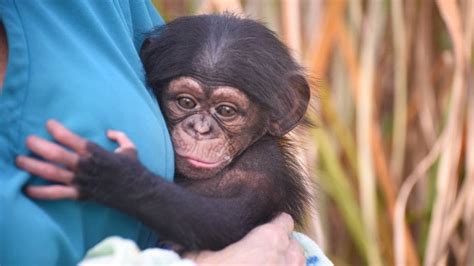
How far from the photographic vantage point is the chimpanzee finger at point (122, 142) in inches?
69.8

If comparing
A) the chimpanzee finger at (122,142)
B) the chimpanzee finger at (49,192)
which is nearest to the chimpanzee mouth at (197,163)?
the chimpanzee finger at (122,142)

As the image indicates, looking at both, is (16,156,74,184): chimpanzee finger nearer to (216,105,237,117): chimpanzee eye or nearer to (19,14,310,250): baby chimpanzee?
(19,14,310,250): baby chimpanzee

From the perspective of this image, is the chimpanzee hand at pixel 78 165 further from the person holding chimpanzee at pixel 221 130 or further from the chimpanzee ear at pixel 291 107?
the chimpanzee ear at pixel 291 107

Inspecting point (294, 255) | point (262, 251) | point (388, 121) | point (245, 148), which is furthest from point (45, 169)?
point (388, 121)

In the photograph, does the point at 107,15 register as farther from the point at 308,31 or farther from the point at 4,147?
the point at 308,31

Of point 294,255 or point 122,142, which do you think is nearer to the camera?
point 122,142

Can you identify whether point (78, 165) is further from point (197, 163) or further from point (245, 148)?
point (245, 148)

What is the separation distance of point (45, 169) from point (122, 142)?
0.16 meters

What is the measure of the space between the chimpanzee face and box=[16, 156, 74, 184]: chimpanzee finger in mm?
547

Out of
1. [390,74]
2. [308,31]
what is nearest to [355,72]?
[308,31]

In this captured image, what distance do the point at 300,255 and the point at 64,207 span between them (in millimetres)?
567

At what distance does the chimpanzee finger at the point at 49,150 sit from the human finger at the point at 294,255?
20.4 inches

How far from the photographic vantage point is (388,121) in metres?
4.41

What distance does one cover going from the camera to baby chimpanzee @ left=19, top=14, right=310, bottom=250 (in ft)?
7.15
